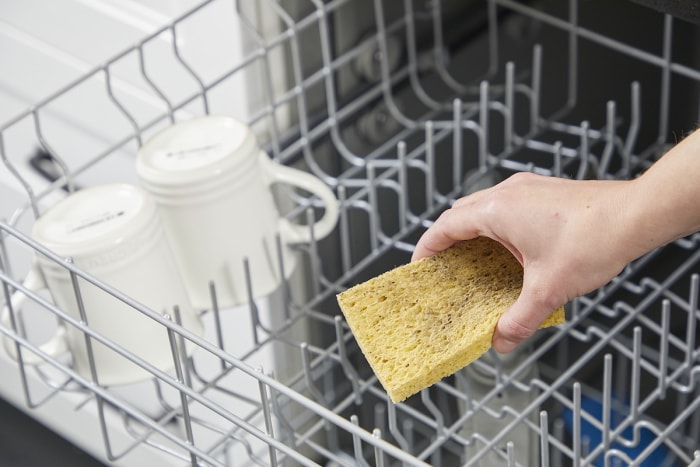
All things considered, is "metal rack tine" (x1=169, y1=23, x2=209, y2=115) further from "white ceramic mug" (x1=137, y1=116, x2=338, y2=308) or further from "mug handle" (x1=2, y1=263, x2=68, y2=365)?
"mug handle" (x1=2, y1=263, x2=68, y2=365)

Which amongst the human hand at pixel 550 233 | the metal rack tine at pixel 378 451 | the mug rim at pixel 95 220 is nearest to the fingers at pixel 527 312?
the human hand at pixel 550 233

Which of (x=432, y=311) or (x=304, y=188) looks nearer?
(x=432, y=311)

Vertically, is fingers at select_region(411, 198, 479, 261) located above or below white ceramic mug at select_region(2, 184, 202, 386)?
above

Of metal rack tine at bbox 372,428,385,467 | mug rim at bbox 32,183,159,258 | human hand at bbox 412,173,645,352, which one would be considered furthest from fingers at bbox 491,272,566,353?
mug rim at bbox 32,183,159,258

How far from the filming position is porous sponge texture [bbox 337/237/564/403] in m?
0.58

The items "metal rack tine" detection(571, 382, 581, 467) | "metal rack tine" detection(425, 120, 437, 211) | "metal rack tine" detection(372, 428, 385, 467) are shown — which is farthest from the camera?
"metal rack tine" detection(425, 120, 437, 211)

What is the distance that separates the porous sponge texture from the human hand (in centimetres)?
Result: 2

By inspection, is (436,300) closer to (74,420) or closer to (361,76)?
(361,76)

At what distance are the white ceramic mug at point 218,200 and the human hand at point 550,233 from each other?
0.57 ft

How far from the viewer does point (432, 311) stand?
61 cm

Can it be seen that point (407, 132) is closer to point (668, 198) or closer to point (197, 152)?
point (197, 152)

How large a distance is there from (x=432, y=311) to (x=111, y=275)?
190 millimetres

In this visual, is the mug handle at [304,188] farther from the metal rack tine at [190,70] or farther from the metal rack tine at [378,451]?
the metal rack tine at [378,451]

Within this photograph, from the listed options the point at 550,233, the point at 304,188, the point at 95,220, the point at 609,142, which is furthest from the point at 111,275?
the point at 609,142
